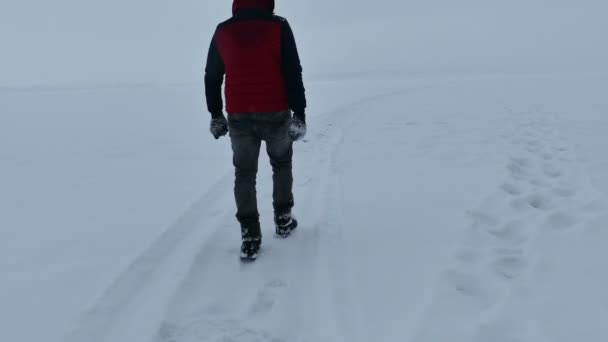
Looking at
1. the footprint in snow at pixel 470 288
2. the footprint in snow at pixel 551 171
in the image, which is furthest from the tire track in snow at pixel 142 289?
the footprint in snow at pixel 551 171

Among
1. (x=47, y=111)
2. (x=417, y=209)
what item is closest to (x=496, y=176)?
(x=417, y=209)

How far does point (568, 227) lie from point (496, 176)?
4.65ft

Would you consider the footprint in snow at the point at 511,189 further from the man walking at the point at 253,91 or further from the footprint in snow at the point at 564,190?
the man walking at the point at 253,91

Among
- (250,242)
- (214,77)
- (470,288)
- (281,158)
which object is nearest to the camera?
(470,288)

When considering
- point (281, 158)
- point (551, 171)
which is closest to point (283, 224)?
point (281, 158)

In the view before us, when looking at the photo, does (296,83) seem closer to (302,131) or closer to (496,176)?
(302,131)

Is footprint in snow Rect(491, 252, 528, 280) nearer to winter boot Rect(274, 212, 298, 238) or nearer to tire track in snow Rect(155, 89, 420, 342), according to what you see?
tire track in snow Rect(155, 89, 420, 342)

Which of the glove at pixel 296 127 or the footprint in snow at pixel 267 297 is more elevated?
the glove at pixel 296 127

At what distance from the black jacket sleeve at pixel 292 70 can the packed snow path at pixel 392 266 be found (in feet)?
3.77

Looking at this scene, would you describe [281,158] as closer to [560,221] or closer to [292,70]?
[292,70]

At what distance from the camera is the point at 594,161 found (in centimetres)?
532

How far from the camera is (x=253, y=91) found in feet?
10.3

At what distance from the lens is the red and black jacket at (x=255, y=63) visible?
2.96m

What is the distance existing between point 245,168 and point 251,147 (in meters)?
0.17
